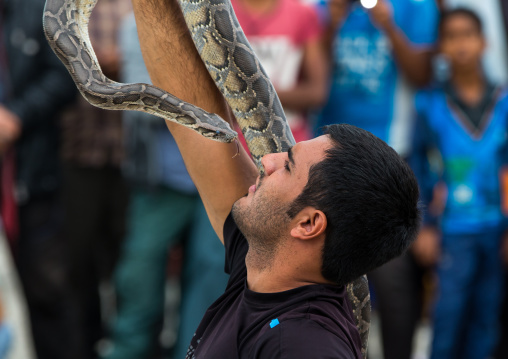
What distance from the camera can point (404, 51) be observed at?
17.2 ft

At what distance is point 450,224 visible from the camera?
5.22 meters

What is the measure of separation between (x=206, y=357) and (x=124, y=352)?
3090mm

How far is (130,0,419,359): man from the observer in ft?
7.40

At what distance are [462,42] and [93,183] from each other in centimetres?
289

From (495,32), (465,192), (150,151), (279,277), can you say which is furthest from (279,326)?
(495,32)

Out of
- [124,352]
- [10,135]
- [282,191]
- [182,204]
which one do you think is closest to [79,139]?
[10,135]

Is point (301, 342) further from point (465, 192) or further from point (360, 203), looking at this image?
point (465, 192)

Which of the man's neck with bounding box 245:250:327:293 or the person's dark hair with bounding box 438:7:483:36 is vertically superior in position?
the person's dark hair with bounding box 438:7:483:36

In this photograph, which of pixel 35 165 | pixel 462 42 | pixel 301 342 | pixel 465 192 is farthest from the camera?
pixel 35 165

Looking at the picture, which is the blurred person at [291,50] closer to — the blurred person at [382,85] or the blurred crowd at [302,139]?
the blurred crowd at [302,139]

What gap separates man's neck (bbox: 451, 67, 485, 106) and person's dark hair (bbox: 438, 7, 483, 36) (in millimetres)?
308

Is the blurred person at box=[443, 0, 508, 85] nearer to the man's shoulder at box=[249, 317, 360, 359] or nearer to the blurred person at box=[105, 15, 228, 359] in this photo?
the blurred person at box=[105, 15, 228, 359]

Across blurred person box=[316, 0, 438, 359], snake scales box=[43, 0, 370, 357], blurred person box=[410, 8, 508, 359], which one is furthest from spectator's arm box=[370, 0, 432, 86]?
snake scales box=[43, 0, 370, 357]

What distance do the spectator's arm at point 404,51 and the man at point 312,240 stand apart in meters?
2.97
